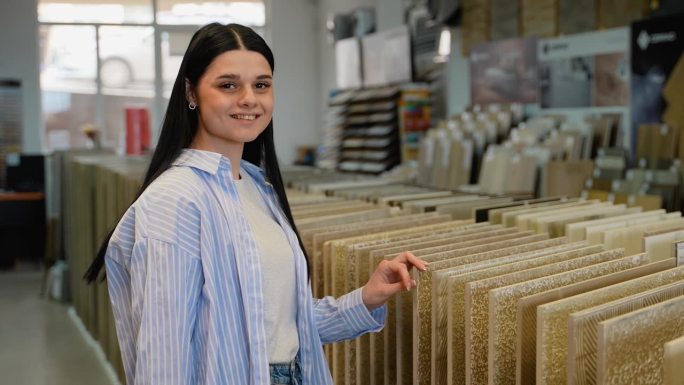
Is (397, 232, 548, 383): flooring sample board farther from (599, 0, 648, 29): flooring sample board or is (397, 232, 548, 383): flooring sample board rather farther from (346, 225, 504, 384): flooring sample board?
(599, 0, 648, 29): flooring sample board

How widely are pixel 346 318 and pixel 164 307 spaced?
0.48 meters

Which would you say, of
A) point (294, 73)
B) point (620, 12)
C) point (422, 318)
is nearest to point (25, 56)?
point (294, 73)

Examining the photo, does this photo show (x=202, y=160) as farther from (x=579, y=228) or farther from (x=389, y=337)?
(x=579, y=228)

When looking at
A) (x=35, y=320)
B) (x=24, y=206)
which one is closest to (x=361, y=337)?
(x=35, y=320)

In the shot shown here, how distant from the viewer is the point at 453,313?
4.98 feet

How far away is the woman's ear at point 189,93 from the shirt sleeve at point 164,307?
343 mm

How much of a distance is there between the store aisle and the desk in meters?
1.55

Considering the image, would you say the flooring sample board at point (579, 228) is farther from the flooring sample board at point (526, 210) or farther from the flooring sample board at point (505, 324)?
the flooring sample board at point (505, 324)

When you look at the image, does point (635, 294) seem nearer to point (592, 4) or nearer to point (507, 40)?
point (592, 4)

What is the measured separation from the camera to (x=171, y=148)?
1609 mm

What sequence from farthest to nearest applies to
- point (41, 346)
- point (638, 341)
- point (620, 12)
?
point (620, 12), point (41, 346), point (638, 341)

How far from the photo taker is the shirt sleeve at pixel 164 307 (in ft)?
4.68

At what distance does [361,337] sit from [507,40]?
6714 millimetres

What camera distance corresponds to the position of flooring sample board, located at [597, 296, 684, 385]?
43.5 inches
